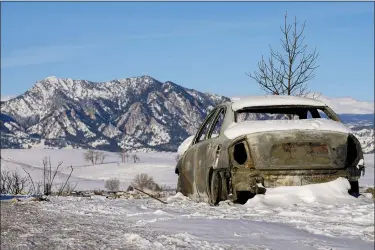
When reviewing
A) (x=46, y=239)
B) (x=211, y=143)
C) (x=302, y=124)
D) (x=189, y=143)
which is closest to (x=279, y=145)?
(x=302, y=124)

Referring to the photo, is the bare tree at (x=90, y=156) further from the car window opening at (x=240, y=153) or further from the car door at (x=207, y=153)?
the car window opening at (x=240, y=153)

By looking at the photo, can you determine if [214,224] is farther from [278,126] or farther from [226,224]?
[278,126]

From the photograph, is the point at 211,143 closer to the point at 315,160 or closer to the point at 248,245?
the point at 315,160

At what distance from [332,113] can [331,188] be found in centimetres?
130

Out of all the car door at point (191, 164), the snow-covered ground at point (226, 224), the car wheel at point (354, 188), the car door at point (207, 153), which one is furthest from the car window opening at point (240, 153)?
the car wheel at point (354, 188)

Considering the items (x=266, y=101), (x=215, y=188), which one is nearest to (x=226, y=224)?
(x=215, y=188)

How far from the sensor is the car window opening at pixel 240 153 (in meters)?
6.53

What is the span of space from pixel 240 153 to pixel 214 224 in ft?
6.34

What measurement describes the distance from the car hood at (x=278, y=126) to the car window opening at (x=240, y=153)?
136 mm

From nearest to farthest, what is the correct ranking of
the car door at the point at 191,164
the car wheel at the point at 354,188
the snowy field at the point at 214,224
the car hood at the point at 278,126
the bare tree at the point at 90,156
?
1. the snowy field at the point at 214,224
2. the car hood at the point at 278,126
3. the car wheel at the point at 354,188
4. the car door at the point at 191,164
5. the bare tree at the point at 90,156

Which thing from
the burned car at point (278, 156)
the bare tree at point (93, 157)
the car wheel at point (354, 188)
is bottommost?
the bare tree at point (93, 157)

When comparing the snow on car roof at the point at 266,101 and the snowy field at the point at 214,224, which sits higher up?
the snow on car roof at the point at 266,101

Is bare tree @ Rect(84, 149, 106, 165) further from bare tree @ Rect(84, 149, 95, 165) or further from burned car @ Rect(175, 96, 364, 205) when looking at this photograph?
burned car @ Rect(175, 96, 364, 205)

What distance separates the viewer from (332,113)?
730cm
